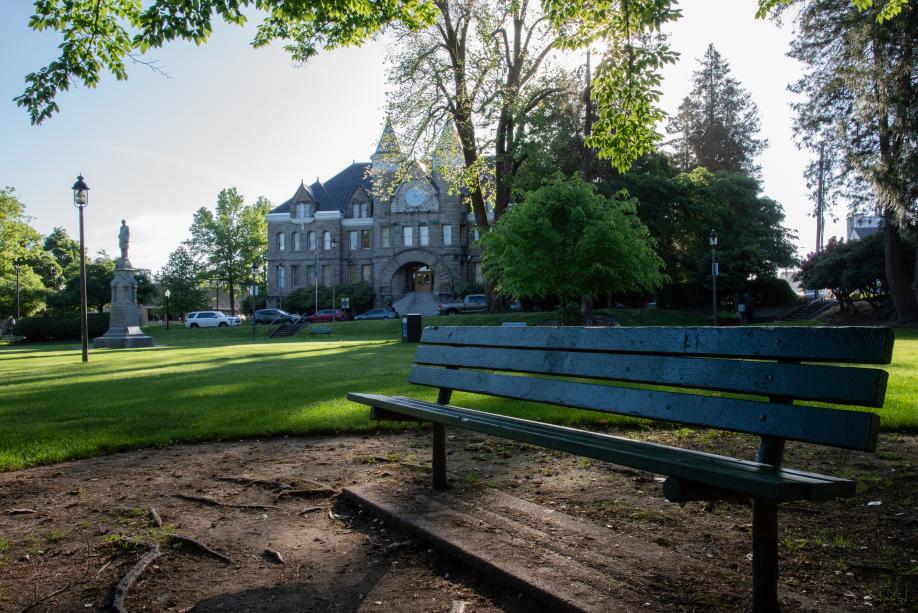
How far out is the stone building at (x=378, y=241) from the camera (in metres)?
57.4

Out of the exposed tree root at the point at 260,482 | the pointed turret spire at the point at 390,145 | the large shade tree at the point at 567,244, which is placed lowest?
the exposed tree root at the point at 260,482

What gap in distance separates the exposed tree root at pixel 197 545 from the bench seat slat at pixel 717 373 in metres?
1.86

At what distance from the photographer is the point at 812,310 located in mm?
43938

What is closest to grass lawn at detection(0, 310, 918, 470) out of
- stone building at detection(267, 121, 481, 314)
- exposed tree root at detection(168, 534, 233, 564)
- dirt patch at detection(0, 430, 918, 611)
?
dirt patch at detection(0, 430, 918, 611)

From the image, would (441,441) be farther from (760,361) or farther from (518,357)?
→ (760,361)

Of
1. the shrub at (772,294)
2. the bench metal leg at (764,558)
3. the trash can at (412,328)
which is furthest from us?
the shrub at (772,294)

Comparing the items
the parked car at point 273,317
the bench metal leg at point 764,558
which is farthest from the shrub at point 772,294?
the bench metal leg at point 764,558

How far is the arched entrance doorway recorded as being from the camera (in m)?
60.3

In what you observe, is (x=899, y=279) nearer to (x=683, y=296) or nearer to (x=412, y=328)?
(x=683, y=296)

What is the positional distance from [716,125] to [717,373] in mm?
64714

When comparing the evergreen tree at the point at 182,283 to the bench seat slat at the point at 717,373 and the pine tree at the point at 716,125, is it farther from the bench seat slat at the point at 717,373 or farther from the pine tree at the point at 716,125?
the bench seat slat at the point at 717,373

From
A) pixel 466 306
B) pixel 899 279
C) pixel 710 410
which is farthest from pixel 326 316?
pixel 710 410

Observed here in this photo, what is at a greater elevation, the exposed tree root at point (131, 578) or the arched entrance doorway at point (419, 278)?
the arched entrance doorway at point (419, 278)

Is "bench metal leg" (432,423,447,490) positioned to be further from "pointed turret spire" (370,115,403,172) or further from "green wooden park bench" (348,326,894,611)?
"pointed turret spire" (370,115,403,172)
